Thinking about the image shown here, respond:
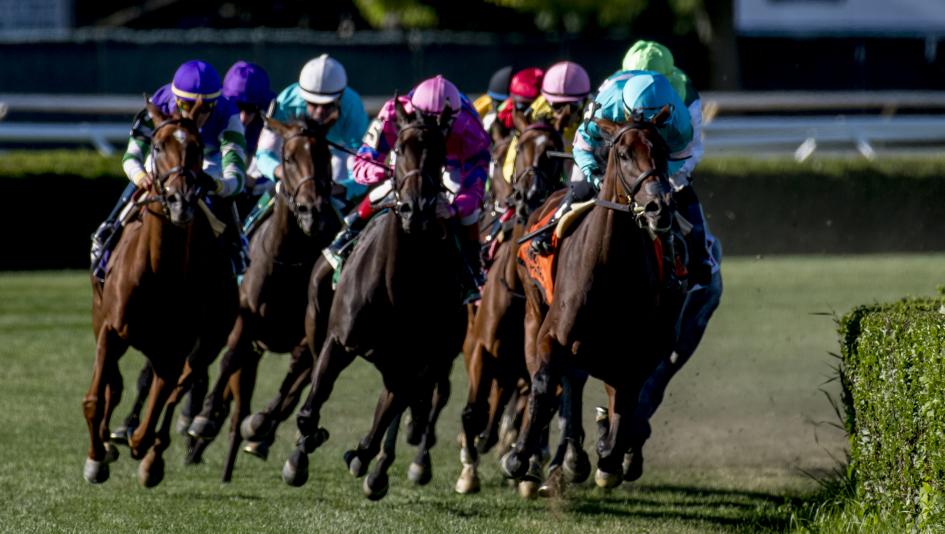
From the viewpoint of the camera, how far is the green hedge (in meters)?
6.00

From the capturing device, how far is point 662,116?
7023 mm

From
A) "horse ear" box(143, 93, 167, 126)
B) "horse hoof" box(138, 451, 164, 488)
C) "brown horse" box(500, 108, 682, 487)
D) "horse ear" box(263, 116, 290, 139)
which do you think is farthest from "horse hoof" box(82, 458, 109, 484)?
"brown horse" box(500, 108, 682, 487)

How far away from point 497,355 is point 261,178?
2.13 m

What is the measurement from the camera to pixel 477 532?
300 inches

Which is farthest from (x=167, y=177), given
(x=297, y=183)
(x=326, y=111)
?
(x=326, y=111)

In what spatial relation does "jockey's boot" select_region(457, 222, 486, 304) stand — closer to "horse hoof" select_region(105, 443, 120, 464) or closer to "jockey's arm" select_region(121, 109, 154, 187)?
"jockey's arm" select_region(121, 109, 154, 187)

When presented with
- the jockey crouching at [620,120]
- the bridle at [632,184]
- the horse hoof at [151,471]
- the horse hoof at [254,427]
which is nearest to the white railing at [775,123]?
the horse hoof at [254,427]

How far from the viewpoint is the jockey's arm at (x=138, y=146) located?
8.22 meters

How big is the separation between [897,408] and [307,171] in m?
3.02

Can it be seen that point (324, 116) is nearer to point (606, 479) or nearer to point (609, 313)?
point (609, 313)

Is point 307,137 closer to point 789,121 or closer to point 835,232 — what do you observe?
point 835,232

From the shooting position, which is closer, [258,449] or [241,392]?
[258,449]

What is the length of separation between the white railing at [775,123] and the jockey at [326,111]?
11.5 metres

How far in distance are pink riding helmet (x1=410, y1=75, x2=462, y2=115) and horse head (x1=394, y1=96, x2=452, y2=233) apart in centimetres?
59
